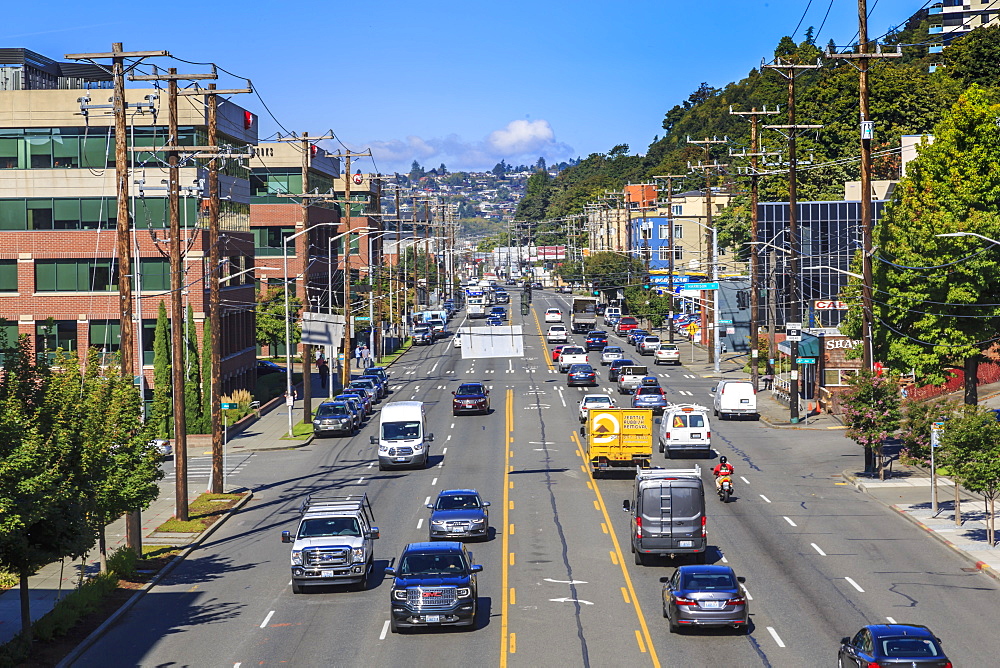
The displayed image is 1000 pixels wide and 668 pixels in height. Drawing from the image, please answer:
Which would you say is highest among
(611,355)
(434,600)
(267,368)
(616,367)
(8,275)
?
(8,275)

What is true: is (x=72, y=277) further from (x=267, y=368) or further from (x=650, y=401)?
(x=650, y=401)

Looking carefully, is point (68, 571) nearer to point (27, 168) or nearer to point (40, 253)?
point (40, 253)

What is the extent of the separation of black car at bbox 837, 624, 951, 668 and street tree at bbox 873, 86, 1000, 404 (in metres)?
28.3

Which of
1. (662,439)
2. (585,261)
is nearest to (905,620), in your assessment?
(662,439)

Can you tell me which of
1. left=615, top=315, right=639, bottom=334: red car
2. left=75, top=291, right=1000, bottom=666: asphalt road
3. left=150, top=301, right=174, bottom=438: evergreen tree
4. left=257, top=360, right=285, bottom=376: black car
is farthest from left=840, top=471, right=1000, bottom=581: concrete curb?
left=615, top=315, right=639, bottom=334: red car

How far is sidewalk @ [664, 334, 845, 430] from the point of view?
64.1m

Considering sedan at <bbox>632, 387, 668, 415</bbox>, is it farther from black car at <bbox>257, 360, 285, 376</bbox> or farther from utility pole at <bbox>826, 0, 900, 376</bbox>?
black car at <bbox>257, 360, 285, 376</bbox>

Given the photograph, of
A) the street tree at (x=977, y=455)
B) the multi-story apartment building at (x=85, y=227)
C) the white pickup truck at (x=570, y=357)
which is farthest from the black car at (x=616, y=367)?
the street tree at (x=977, y=455)

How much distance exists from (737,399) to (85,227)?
38.6 m

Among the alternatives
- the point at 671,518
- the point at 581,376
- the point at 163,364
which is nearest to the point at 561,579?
the point at 671,518

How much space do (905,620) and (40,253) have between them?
56.5 m

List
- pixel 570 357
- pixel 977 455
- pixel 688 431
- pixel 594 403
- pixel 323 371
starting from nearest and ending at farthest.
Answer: pixel 977 455
pixel 688 431
pixel 594 403
pixel 323 371
pixel 570 357

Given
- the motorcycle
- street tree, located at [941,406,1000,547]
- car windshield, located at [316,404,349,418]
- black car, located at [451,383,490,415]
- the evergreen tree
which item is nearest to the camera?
street tree, located at [941,406,1000,547]

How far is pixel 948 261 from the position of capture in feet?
153
